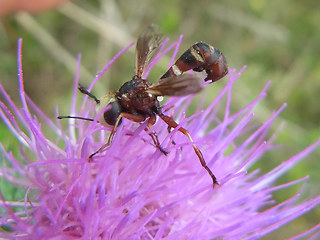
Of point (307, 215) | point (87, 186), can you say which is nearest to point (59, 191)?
point (87, 186)

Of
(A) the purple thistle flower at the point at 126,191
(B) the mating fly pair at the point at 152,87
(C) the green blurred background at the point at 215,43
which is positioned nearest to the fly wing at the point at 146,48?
(B) the mating fly pair at the point at 152,87

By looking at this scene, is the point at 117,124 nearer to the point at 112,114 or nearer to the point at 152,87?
the point at 112,114

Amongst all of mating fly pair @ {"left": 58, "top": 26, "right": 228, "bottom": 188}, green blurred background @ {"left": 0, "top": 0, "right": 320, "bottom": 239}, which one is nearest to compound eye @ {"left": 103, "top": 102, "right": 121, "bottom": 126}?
mating fly pair @ {"left": 58, "top": 26, "right": 228, "bottom": 188}

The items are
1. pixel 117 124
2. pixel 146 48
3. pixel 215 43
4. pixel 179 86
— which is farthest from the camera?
pixel 215 43

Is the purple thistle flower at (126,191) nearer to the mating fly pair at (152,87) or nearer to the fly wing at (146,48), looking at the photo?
the mating fly pair at (152,87)

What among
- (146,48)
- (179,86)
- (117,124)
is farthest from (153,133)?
(146,48)

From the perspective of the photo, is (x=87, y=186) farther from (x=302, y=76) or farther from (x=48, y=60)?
(x=302, y=76)

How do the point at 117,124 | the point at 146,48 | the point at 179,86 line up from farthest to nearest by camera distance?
the point at 146,48
the point at 117,124
the point at 179,86
